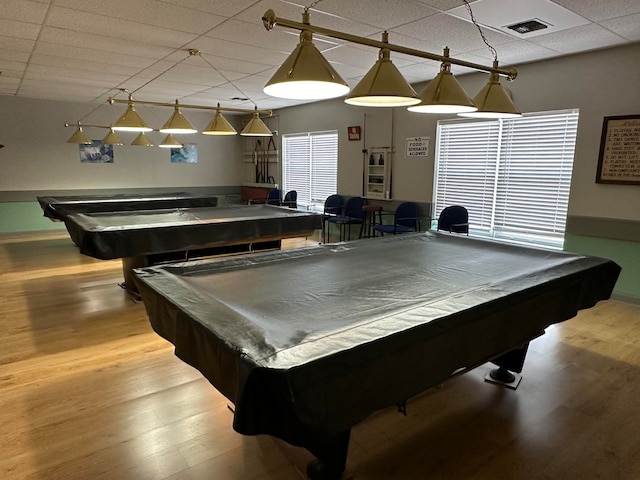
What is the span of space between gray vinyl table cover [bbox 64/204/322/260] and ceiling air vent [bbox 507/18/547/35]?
2904 millimetres

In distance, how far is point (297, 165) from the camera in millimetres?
8742

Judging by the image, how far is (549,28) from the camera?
137 inches

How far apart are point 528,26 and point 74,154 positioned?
27.6 feet

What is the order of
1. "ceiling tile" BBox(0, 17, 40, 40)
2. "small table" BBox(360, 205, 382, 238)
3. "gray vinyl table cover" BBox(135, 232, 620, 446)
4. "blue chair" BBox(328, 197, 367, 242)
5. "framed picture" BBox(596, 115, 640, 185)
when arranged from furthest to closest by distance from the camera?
"blue chair" BBox(328, 197, 367, 242), "small table" BBox(360, 205, 382, 238), "framed picture" BBox(596, 115, 640, 185), "ceiling tile" BBox(0, 17, 40, 40), "gray vinyl table cover" BBox(135, 232, 620, 446)

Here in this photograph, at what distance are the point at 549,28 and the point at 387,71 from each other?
2419 mm

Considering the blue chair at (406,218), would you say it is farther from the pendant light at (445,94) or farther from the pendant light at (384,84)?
the pendant light at (384,84)

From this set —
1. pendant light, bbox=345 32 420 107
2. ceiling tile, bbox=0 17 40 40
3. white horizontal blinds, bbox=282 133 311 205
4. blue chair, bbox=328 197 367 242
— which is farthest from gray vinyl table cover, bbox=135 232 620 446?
white horizontal blinds, bbox=282 133 311 205

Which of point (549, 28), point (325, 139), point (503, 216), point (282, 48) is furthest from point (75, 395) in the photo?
point (325, 139)

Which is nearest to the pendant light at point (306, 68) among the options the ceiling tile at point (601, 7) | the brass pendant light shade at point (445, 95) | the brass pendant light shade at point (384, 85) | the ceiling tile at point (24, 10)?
the brass pendant light shade at point (384, 85)

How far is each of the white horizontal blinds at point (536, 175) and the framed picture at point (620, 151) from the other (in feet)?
1.09

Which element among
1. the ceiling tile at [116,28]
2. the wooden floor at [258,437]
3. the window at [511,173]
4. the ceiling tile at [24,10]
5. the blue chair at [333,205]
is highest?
the ceiling tile at [116,28]

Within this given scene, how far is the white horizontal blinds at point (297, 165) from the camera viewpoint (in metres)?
8.44

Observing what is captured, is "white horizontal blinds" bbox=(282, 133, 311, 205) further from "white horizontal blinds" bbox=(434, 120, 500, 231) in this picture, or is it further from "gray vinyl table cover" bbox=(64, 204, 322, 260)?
"white horizontal blinds" bbox=(434, 120, 500, 231)

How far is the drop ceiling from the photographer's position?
121 inches
